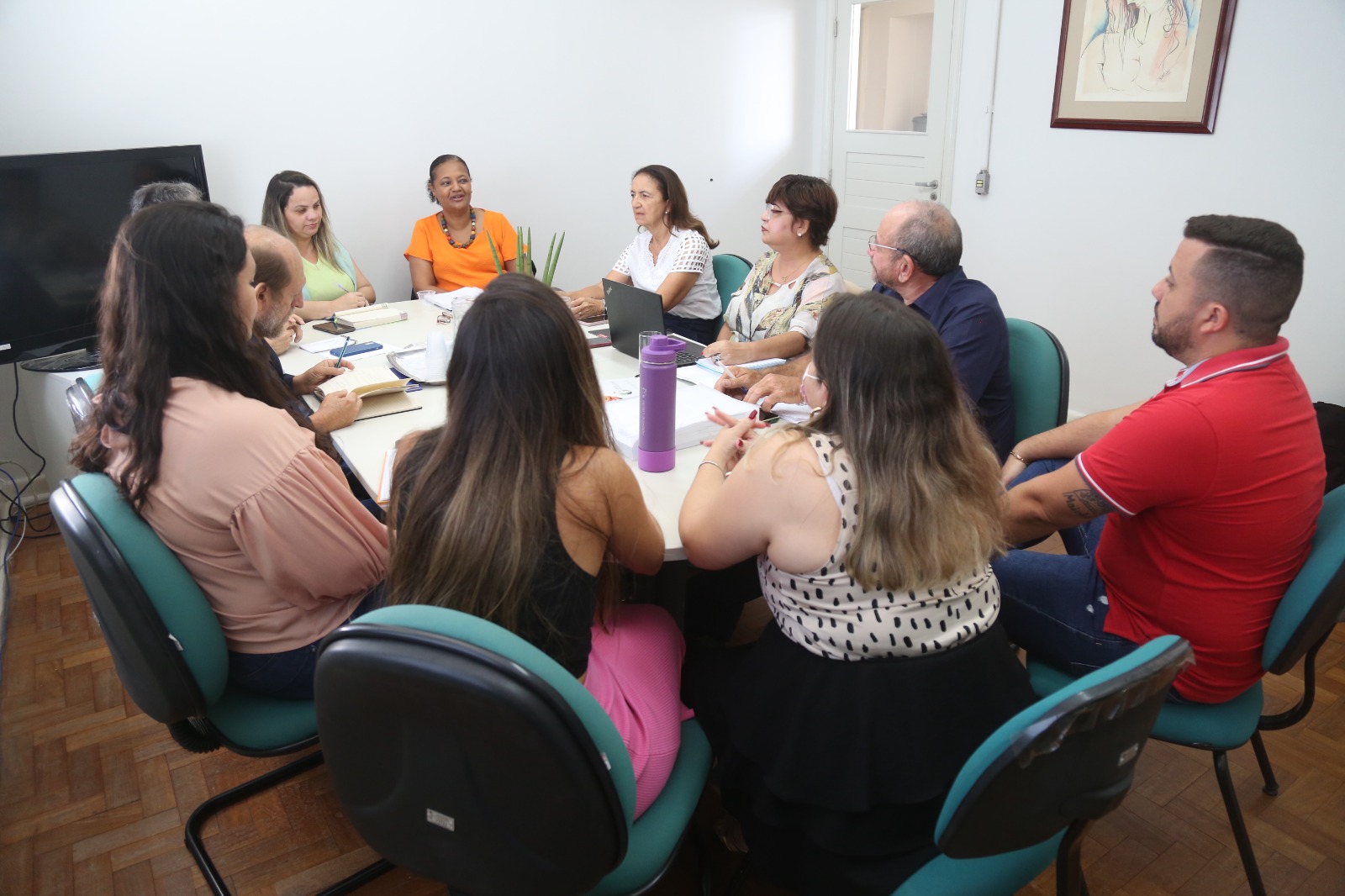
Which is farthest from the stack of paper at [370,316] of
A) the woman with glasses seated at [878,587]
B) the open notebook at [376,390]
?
the woman with glasses seated at [878,587]

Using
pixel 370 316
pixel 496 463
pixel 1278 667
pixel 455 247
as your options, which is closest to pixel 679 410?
pixel 496 463

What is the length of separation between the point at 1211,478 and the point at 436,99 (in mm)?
3921

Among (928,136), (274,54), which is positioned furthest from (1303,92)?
(274,54)

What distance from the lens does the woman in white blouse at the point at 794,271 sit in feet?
8.91

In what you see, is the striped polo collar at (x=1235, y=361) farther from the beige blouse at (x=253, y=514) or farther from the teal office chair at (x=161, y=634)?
the teal office chair at (x=161, y=634)

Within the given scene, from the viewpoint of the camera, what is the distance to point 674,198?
3.34 m

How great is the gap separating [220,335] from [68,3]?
9.57ft

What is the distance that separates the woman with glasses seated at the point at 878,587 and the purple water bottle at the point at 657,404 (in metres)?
0.41

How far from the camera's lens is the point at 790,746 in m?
1.35

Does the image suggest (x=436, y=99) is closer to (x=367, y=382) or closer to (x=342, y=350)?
(x=342, y=350)

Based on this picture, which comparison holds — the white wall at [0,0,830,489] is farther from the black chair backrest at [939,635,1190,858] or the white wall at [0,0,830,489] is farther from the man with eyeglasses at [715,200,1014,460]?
the black chair backrest at [939,635,1190,858]

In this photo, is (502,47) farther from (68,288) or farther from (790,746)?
(790,746)

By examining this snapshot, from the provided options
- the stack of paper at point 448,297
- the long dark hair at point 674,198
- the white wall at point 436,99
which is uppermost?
the white wall at point 436,99

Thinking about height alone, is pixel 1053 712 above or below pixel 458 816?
above
